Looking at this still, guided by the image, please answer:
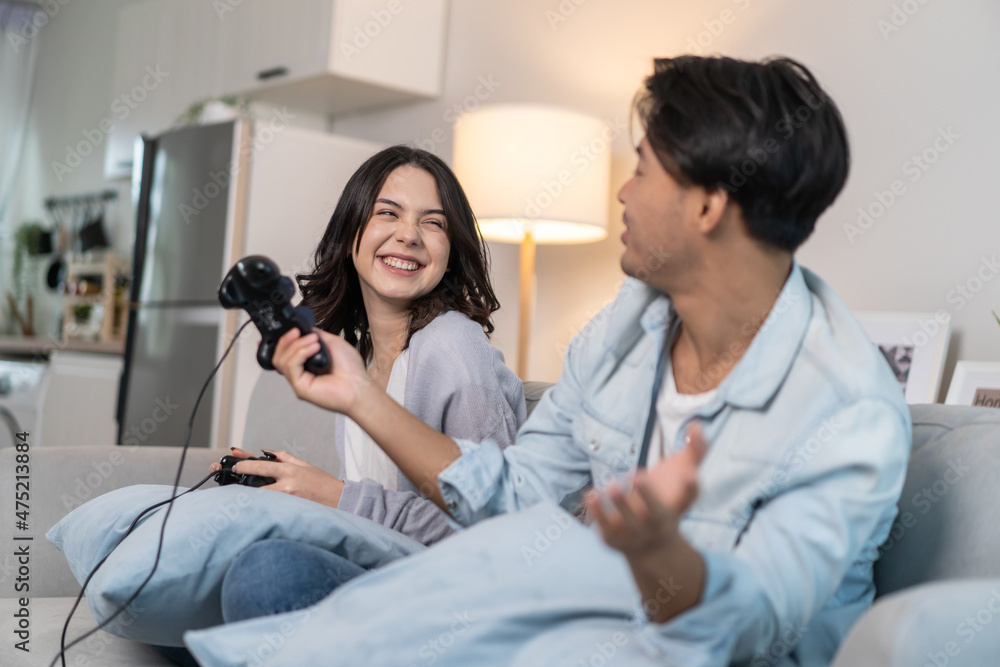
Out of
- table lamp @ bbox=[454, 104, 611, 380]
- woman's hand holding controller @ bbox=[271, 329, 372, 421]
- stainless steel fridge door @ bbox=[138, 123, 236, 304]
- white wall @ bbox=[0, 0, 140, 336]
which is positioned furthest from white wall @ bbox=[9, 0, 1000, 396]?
white wall @ bbox=[0, 0, 140, 336]

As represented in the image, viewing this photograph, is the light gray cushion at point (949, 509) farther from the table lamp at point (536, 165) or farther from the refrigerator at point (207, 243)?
the refrigerator at point (207, 243)

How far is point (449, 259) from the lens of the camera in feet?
5.17

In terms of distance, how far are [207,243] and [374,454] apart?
1.93 meters

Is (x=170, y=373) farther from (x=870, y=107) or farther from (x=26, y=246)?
(x=26, y=246)

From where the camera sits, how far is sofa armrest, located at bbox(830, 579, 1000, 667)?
65 cm

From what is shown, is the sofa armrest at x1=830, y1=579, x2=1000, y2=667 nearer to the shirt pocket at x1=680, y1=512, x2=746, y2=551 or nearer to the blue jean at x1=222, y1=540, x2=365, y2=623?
the shirt pocket at x1=680, y1=512, x2=746, y2=551

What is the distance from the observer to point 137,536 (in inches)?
42.9

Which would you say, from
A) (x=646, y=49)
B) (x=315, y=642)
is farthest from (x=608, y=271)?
(x=315, y=642)

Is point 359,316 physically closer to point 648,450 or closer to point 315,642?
point 648,450

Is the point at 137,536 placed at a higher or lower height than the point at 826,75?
lower

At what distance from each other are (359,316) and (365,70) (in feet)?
5.76

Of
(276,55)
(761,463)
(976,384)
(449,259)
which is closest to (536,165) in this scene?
(449,259)

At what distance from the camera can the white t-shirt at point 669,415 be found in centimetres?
97

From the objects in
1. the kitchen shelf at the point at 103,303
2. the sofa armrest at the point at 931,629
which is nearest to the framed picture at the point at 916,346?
the sofa armrest at the point at 931,629
